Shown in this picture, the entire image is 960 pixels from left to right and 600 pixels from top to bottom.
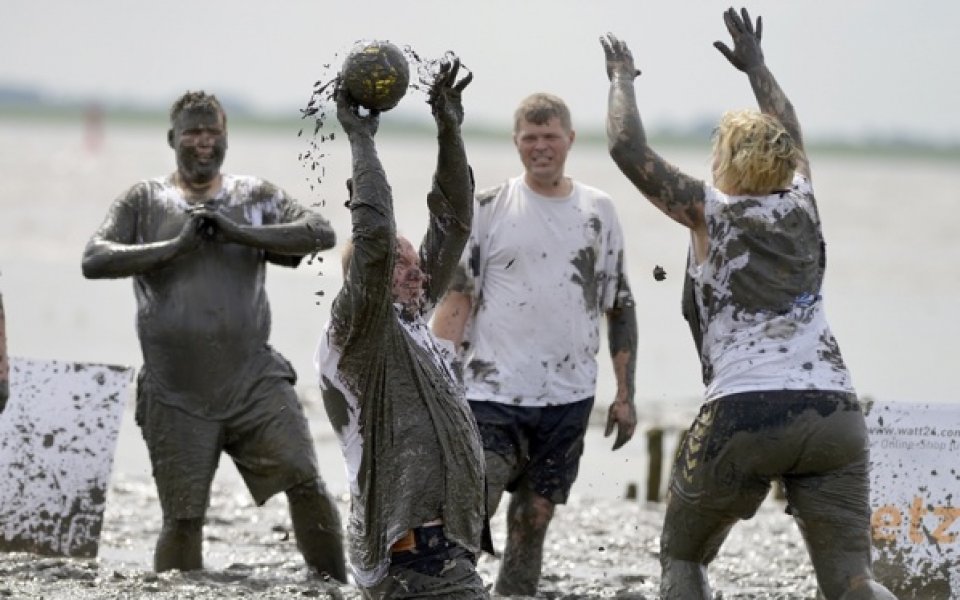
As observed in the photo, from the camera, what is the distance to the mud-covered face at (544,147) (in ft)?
26.8

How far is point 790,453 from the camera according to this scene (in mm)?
6324

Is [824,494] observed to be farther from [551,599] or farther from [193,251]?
[193,251]

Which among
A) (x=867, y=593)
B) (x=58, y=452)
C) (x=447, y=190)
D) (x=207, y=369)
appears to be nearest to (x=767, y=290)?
(x=867, y=593)

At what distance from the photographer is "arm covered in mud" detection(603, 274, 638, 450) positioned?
8125mm

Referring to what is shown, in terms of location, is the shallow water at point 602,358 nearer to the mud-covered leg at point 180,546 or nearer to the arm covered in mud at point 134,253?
the mud-covered leg at point 180,546

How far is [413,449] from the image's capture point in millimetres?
5645

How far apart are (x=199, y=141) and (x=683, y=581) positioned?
299cm

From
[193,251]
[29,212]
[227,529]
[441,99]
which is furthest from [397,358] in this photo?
[29,212]

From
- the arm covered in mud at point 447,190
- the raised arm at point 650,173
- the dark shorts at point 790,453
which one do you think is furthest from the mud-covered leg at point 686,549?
the arm covered in mud at point 447,190

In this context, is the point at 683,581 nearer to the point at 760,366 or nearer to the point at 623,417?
the point at 760,366

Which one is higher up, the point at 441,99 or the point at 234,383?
the point at 441,99

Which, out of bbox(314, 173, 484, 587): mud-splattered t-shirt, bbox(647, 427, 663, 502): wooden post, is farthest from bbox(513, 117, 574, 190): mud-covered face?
bbox(647, 427, 663, 502): wooden post

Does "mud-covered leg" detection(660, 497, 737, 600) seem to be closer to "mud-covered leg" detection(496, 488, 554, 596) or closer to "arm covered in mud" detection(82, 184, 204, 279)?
"mud-covered leg" detection(496, 488, 554, 596)

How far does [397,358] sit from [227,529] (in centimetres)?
448
